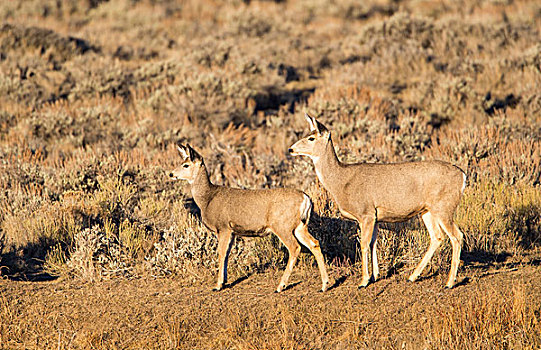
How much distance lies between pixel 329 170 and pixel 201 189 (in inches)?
67.1

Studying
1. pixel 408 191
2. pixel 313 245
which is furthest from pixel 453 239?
pixel 313 245

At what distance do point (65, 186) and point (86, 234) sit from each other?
3.00 metres

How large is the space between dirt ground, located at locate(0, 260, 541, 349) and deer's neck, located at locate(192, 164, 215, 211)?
113 cm

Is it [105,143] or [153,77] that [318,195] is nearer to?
[105,143]

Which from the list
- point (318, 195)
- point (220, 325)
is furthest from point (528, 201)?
point (220, 325)

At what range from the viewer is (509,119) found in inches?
547

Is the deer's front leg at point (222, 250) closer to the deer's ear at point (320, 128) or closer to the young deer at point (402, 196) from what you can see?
the young deer at point (402, 196)

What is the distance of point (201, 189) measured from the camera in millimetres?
7465

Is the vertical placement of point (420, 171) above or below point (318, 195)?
above

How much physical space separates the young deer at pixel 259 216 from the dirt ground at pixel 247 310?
1.59 ft

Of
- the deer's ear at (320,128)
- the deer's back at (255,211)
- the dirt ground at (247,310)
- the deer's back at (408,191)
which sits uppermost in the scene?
the deer's ear at (320,128)

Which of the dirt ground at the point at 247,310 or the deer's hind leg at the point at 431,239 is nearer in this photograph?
the dirt ground at the point at 247,310

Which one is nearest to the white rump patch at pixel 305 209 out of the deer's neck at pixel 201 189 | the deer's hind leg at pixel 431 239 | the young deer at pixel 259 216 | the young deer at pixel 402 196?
the young deer at pixel 259 216

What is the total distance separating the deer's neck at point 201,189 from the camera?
24.2 feet
